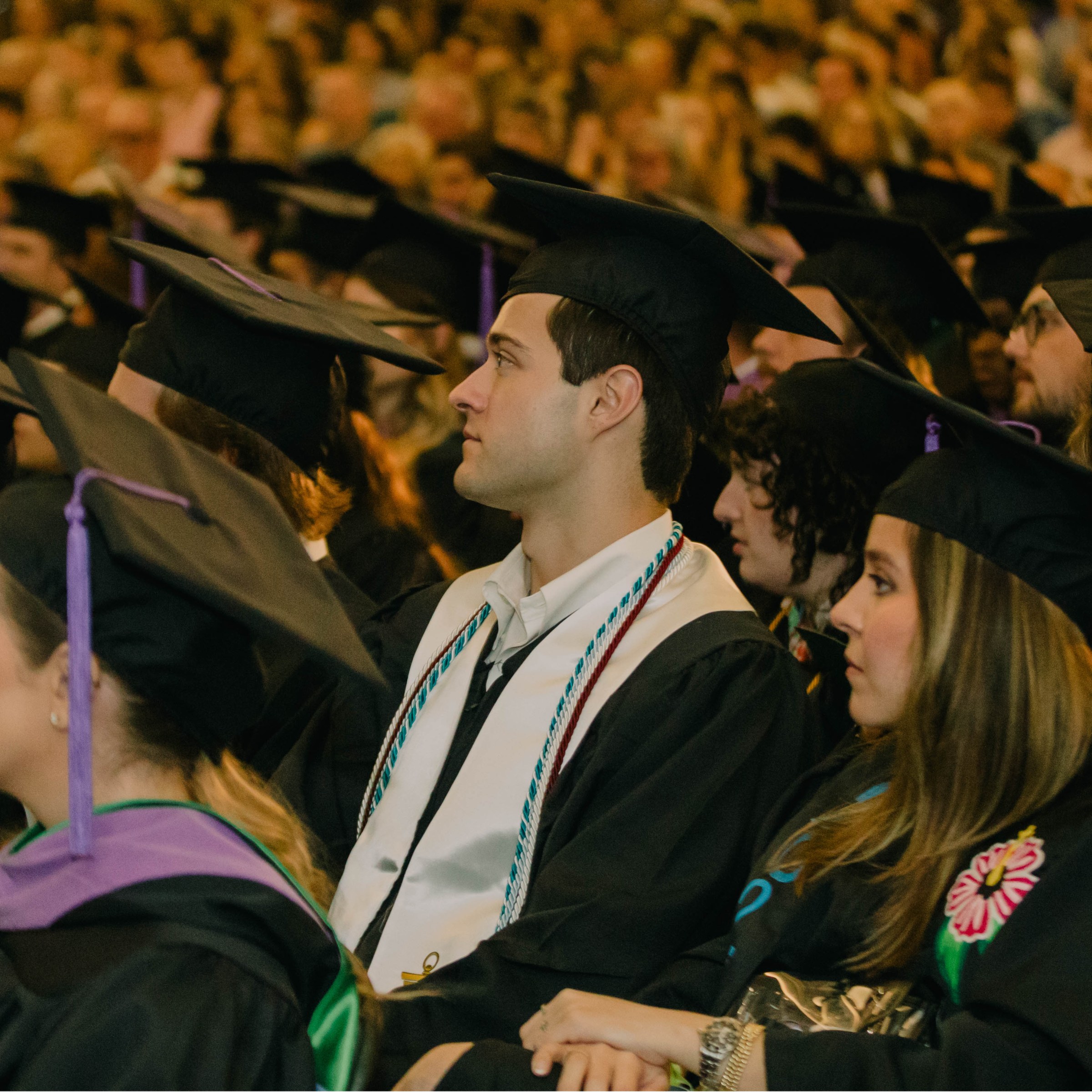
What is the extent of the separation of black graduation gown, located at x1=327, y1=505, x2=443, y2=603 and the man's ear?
1.10 metres

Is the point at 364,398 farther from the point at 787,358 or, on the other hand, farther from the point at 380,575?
the point at 787,358

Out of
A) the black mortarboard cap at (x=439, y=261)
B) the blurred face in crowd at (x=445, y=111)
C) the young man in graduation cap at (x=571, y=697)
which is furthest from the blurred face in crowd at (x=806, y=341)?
the blurred face in crowd at (x=445, y=111)

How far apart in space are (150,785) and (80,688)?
0.19m

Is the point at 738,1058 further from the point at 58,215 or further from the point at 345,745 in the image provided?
the point at 58,215

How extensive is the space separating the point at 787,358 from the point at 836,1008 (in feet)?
8.14

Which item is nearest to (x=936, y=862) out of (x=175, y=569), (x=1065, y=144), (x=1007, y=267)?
(x=175, y=569)

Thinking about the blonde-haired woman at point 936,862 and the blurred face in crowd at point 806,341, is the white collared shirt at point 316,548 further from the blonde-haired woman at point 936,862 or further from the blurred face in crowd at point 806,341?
the blurred face in crowd at point 806,341

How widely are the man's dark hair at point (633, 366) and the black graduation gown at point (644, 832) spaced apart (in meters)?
0.36

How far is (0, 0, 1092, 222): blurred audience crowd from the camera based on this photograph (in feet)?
21.8

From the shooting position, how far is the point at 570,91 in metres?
8.16

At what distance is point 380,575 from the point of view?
3.56 m

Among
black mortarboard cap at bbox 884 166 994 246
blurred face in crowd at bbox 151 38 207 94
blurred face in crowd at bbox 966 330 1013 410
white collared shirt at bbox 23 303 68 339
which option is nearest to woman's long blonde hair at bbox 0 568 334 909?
blurred face in crowd at bbox 966 330 1013 410

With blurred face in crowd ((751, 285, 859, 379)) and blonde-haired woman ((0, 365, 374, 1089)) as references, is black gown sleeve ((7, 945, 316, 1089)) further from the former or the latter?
blurred face in crowd ((751, 285, 859, 379))

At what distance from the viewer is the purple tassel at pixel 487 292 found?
4.33m
